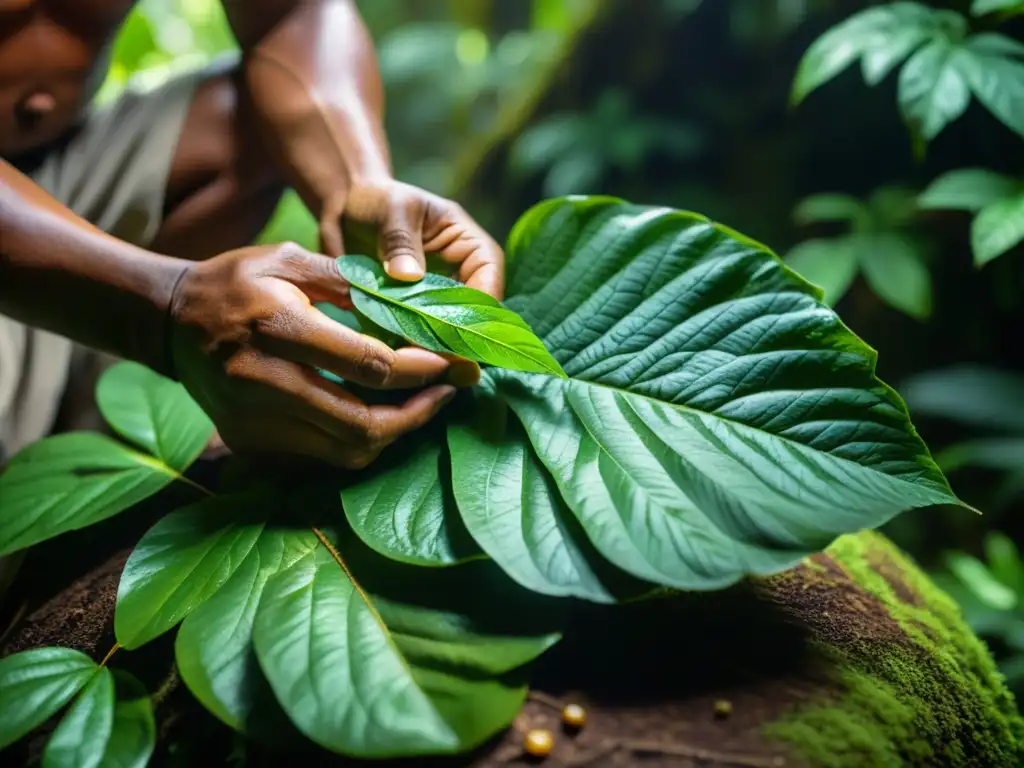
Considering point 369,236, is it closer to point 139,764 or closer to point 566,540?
point 566,540

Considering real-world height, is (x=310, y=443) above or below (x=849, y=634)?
above

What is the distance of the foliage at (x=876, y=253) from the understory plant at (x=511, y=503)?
83 centimetres

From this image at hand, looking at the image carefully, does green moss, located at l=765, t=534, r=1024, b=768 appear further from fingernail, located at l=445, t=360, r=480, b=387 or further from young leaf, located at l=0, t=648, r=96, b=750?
young leaf, located at l=0, t=648, r=96, b=750

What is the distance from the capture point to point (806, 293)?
2.41 ft

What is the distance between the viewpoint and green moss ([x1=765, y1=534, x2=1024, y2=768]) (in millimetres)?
649

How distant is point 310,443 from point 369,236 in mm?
326

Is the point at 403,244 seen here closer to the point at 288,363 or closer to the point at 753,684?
the point at 288,363

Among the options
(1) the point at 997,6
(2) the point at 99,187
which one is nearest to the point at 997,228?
(1) the point at 997,6

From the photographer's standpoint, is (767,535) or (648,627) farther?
(648,627)

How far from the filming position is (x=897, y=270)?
4.91 feet

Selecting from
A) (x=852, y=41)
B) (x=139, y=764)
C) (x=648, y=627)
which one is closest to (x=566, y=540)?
(x=648, y=627)

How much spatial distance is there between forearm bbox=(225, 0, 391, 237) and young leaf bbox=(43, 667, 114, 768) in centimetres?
65

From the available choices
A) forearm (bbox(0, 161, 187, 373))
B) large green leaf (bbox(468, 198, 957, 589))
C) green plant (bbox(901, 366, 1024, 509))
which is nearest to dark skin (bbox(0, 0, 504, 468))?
forearm (bbox(0, 161, 187, 373))

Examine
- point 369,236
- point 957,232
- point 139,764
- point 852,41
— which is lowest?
point 139,764
